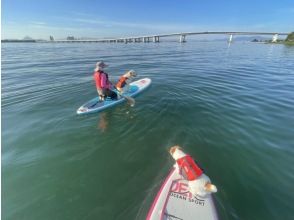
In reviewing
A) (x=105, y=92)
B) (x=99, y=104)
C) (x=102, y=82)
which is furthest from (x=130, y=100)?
(x=102, y=82)

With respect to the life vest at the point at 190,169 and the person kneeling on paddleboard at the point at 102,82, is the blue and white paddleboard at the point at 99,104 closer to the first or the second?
the person kneeling on paddleboard at the point at 102,82

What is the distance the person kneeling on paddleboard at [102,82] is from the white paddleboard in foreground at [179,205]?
671cm

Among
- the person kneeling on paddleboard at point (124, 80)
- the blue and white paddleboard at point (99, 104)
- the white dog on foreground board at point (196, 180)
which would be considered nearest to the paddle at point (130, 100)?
the blue and white paddleboard at point (99, 104)

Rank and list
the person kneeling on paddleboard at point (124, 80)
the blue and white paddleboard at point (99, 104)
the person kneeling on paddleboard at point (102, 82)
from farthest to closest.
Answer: the person kneeling on paddleboard at point (124, 80)
the blue and white paddleboard at point (99, 104)
the person kneeling on paddleboard at point (102, 82)

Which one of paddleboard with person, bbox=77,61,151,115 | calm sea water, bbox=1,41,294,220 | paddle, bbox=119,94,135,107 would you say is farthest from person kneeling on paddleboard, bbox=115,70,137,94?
calm sea water, bbox=1,41,294,220

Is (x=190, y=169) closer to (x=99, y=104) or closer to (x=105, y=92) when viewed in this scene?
(x=105, y=92)

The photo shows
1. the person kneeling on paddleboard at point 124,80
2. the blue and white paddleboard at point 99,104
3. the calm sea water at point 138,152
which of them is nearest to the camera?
the calm sea water at point 138,152

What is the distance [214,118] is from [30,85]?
1490cm

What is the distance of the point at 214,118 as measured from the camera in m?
9.12

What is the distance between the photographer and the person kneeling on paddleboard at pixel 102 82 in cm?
980

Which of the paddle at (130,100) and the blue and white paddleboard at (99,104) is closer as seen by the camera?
the blue and white paddleboard at (99,104)

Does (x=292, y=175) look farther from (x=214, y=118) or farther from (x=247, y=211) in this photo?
(x=214, y=118)

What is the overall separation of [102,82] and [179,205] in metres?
7.36

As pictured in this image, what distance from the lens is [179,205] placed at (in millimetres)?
4488
